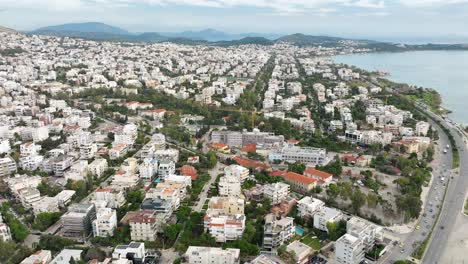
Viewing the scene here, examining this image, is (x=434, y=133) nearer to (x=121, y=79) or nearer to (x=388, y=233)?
(x=388, y=233)

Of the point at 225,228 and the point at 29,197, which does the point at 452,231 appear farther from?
the point at 29,197

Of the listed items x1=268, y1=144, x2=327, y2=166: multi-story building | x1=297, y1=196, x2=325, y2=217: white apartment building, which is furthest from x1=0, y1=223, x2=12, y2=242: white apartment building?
x1=268, y1=144, x2=327, y2=166: multi-story building

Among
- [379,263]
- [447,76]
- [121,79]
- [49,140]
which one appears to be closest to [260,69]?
[121,79]

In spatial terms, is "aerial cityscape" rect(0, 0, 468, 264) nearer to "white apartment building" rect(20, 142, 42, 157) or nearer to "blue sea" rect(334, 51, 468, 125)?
"white apartment building" rect(20, 142, 42, 157)

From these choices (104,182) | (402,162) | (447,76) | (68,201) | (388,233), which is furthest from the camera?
(447,76)

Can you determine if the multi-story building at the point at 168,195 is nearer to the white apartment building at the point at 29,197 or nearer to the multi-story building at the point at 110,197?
the multi-story building at the point at 110,197

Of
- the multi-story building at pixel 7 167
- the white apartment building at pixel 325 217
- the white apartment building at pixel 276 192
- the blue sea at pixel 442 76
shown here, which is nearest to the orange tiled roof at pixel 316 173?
the white apartment building at pixel 276 192
